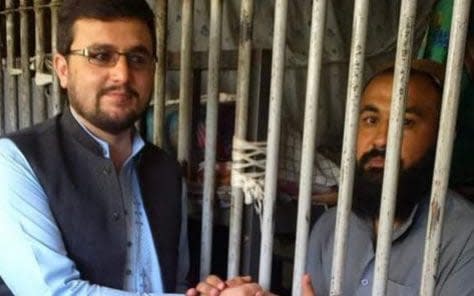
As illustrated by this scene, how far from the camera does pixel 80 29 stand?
56.2 inches

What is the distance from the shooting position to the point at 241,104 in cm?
149

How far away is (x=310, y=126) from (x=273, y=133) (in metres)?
0.12

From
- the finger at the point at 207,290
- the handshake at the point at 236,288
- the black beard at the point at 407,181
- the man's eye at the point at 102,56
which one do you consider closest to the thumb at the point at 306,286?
the handshake at the point at 236,288

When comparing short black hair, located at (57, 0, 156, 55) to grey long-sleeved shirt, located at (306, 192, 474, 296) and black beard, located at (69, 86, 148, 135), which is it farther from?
grey long-sleeved shirt, located at (306, 192, 474, 296)

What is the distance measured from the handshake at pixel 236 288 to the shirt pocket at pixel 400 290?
197 mm

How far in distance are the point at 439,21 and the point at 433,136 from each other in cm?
72

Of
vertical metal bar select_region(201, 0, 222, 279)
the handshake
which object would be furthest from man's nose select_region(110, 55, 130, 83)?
the handshake

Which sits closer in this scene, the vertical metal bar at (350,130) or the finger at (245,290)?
the vertical metal bar at (350,130)

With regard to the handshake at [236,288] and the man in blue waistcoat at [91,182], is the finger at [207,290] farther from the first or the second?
the man in blue waistcoat at [91,182]

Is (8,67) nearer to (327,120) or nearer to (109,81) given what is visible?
(109,81)

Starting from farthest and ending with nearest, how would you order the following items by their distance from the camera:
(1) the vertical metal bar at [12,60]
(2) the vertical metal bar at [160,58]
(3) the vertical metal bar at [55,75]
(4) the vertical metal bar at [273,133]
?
(1) the vertical metal bar at [12,60]
(3) the vertical metal bar at [55,75]
(2) the vertical metal bar at [160,58]
(4) the vertical metal bar at [273,133]

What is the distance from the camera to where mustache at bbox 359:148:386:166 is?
5.05 feet

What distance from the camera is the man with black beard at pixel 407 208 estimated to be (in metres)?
1.40

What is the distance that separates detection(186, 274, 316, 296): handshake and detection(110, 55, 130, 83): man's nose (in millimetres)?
539
